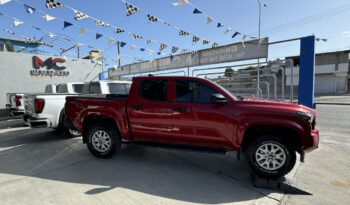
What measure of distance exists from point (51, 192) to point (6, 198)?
1.90 ft

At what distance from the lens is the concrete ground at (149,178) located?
2703 mm

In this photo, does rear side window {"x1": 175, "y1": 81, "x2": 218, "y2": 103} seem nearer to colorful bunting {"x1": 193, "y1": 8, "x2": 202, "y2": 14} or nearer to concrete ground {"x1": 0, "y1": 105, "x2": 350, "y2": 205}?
concrete ground {"x1": 0, "y1": 105, "x2": 350, "y2": 205}

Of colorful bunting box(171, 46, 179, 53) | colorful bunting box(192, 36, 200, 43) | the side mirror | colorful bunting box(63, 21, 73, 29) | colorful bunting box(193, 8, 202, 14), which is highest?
colorful bunting box(193, 8, 202, 14)

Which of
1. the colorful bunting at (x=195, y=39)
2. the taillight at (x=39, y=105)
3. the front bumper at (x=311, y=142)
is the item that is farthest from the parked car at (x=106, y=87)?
the front bumper at (x=311, y=142)

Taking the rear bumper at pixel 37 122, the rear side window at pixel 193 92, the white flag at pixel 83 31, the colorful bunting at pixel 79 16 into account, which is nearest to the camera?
the rear side window at pixel 193 92

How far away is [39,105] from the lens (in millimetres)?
5078

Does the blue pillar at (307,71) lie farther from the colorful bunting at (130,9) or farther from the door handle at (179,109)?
the colorful bunting at (130,9)

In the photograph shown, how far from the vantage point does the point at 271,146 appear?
312 cm

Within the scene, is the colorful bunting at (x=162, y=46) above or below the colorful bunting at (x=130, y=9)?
below

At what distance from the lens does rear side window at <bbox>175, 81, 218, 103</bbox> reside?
3475 millimetres

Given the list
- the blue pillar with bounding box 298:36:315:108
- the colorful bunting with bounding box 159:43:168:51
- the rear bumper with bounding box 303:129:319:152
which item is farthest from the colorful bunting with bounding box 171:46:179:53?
the rear bumper with bounding box 303:129:319:152

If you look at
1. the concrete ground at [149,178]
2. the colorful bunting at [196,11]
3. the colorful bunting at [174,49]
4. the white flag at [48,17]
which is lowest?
the concrete ground at [149,178]

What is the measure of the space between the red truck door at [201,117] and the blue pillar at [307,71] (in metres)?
4.72

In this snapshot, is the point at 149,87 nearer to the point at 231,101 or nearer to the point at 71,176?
the point at 231,101
